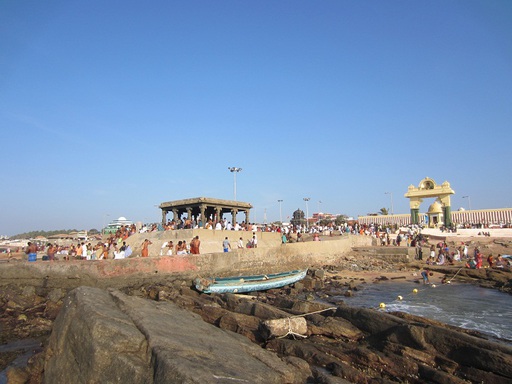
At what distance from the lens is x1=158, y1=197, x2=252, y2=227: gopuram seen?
26173 millimetres

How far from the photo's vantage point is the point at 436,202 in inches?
1951

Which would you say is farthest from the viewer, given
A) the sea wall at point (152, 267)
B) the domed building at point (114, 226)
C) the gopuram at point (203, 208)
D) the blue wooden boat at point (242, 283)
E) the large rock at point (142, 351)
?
the domed building at point (114, 226)

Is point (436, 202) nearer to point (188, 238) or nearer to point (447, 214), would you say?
point (447, 214)

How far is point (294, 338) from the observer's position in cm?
852

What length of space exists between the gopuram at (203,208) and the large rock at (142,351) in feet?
61.8

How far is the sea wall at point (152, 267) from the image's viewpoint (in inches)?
561

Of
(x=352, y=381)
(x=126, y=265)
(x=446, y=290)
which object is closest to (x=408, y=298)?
(x=446, y=290)

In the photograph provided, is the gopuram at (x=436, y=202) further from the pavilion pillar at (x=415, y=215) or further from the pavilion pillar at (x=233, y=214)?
the pavilion pillar at (x=233, y=214)

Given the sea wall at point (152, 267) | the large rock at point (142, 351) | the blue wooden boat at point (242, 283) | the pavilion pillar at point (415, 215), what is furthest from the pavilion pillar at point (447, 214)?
the large rock at point (142, 351)

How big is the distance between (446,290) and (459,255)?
11855 millimetres

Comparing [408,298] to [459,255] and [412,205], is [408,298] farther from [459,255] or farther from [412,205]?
[412,205]

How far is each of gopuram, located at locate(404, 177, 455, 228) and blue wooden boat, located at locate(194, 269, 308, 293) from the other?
119 ft

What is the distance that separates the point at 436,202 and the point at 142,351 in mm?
52606

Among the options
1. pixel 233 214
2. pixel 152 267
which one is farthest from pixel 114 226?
pixel 152 267
